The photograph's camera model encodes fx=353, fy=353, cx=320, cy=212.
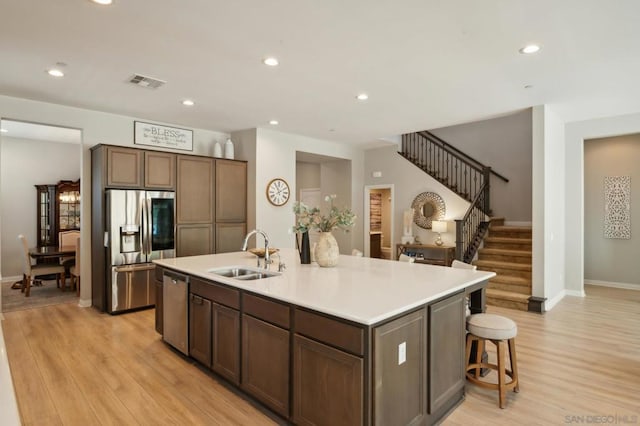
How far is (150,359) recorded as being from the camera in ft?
11.0

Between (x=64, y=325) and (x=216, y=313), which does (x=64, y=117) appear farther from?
(x=216, y=313)

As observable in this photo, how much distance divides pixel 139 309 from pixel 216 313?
289cm

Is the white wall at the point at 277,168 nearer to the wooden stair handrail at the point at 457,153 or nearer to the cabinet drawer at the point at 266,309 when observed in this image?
the wooden stair handrail at the point at 457,153

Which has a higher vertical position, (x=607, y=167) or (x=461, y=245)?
(x=607, y=167)

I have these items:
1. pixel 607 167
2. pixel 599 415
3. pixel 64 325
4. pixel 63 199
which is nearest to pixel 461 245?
pixel 607 167

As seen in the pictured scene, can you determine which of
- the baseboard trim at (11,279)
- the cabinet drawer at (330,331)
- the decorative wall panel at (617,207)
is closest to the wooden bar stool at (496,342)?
the cabinet drawer at (330,331)

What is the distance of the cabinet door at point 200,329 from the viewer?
2963 millimetres

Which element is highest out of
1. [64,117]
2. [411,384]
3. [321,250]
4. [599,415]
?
[64,117]

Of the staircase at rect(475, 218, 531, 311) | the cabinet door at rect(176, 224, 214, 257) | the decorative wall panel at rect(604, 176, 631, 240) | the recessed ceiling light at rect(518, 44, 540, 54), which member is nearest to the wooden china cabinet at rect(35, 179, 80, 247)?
the cabinet door at rect(176, 224, 214, 257)

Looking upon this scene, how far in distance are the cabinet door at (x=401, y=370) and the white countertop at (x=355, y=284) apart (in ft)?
0.40

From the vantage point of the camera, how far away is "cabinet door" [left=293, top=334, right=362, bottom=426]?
72.0 inches

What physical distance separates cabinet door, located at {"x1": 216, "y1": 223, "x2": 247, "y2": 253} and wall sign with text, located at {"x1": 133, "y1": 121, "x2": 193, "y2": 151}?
1.53 meters

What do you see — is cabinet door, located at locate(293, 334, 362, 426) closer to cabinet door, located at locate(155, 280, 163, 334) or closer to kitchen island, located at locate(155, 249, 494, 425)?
kitchen island, located at locate(155, 249, 494, 425)

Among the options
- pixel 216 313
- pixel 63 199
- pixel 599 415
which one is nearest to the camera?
pixel 599 415
